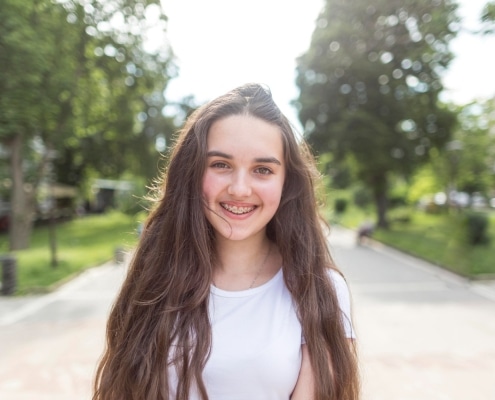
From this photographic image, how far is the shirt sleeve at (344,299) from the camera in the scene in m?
1.56

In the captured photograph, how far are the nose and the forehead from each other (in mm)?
79

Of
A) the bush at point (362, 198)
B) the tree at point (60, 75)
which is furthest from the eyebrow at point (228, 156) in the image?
the bush at point (362, 198)

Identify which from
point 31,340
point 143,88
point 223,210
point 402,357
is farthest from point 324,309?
point 143,88

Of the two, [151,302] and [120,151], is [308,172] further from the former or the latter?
[120,151]

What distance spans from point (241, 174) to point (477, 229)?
523 inches

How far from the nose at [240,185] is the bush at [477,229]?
43.2 feet

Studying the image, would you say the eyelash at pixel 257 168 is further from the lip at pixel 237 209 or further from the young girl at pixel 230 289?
the lip at pixel 237 209

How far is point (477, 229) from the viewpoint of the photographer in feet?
42.4

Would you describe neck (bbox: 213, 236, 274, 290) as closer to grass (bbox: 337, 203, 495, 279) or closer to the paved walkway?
the paved walkway

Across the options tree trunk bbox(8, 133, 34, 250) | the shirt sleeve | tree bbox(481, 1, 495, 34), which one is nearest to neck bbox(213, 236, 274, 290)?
the shirt sleeve

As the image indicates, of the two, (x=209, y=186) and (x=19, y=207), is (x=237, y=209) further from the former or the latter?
(x=19, y=207)

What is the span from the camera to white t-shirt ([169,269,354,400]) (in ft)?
4.56

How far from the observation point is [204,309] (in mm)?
1520

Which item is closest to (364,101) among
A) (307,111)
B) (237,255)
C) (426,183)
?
A: (307,111)
